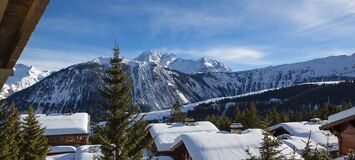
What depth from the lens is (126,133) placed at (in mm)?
21891

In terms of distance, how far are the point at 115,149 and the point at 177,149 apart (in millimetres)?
15826

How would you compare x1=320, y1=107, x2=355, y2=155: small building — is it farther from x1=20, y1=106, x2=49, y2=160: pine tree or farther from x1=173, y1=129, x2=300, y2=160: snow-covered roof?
x1=20, y1=106, x2=49, y2=160: pine tree

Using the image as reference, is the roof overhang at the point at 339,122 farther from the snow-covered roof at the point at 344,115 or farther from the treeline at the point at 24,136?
the treeline at the point at 24,136

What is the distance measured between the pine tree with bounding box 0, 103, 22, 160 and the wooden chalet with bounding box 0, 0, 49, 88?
21.7 m

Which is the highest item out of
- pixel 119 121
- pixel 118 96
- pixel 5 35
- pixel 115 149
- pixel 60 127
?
pixel 5 35

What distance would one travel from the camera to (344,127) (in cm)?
1923

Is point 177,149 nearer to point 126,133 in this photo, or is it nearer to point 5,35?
point 126,133

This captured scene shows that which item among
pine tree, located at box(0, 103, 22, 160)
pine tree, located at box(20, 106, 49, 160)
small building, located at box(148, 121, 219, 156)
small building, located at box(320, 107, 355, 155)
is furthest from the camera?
small building, located at box(148, 121, 219, 156)

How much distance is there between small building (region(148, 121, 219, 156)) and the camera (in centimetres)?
4100

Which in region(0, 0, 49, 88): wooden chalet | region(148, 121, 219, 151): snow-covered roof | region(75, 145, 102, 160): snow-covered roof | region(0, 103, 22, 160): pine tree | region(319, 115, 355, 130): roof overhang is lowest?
region(75, 145, 102, 160): snow-covered roof

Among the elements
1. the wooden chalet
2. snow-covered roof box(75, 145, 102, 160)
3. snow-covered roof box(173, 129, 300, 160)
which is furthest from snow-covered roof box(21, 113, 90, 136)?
the wooden chalet

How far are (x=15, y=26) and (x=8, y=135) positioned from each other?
25.8m

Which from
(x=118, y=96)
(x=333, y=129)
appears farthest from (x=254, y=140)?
(x=118, y=96)

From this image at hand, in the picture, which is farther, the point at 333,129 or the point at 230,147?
the point at 230,147
